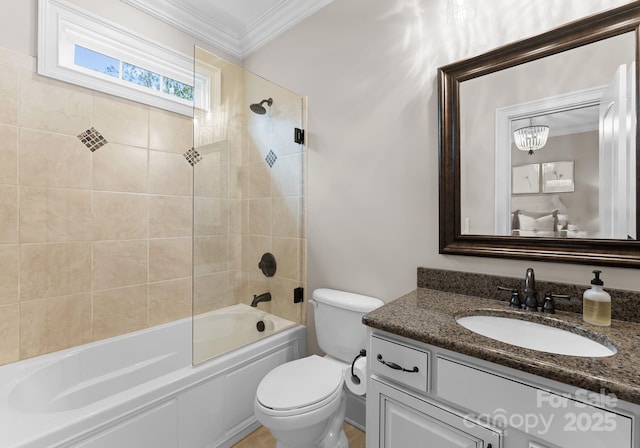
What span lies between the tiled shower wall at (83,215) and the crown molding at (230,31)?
67cm

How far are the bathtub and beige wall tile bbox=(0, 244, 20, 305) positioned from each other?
351 mm

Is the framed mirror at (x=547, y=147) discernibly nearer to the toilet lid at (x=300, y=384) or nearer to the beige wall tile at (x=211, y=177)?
the toilet lid at (x=300, y=384)

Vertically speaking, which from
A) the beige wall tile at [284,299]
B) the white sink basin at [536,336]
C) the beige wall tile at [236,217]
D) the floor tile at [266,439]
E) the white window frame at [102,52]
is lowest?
the floor tile at [266,439]

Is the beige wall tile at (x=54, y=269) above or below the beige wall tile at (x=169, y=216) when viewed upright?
below

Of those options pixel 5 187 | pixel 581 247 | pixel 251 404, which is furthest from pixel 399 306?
pixel 5 187

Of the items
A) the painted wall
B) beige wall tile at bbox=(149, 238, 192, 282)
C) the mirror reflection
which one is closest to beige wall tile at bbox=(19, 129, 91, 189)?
beige wall tile at bbox=(149, 238, 192, 282)

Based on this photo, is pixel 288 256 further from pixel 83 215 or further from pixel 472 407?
pixel 472 407

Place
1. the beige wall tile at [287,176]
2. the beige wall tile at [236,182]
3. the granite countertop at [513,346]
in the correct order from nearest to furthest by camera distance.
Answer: the granite countertop at [513,346], the beige wall tile at [236,182], the beige wall tile at [287,176]

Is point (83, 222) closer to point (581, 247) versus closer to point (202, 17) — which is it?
point (202, 17)

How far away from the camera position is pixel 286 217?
2.07 meters

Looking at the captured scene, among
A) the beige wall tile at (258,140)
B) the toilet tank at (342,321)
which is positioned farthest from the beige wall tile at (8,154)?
the toilet tank at (342,321)

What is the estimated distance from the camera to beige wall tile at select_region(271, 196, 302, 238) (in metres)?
2.05

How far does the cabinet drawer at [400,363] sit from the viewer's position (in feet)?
3.05

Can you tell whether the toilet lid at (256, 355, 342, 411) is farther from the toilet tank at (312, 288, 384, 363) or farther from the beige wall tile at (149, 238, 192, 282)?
the beige wall tile at (149, 238, 192, 282)
